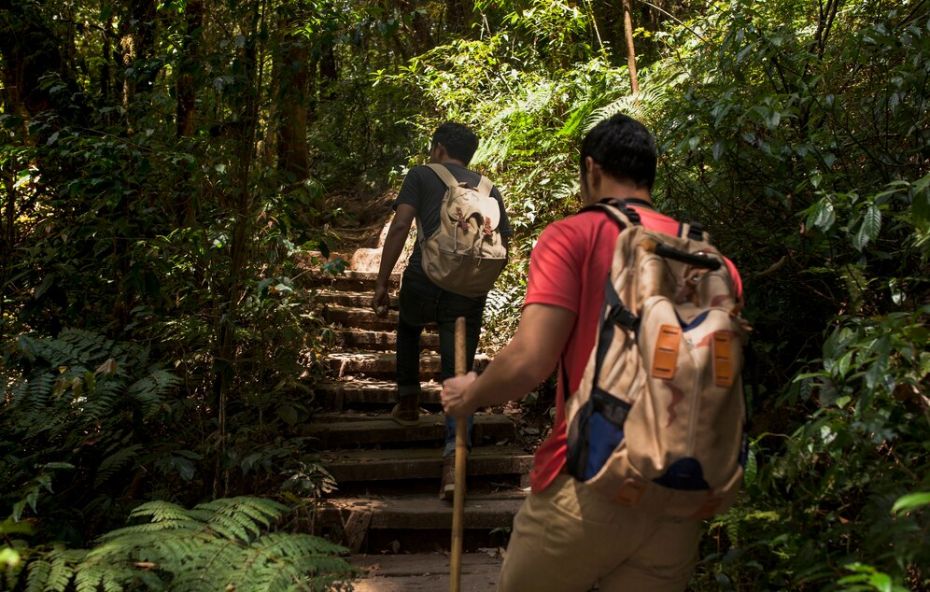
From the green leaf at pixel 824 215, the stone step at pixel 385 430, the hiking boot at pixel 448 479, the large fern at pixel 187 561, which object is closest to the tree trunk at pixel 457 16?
the stone step at pixel 385 430

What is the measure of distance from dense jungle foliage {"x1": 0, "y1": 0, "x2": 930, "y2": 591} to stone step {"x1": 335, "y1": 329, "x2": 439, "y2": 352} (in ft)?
3.02

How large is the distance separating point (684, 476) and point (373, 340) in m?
6.61

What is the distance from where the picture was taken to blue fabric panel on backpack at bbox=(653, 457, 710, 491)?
6.29 ft

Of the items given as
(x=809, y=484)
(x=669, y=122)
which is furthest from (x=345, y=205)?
(x=809, y=484)

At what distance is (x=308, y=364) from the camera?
7.36m

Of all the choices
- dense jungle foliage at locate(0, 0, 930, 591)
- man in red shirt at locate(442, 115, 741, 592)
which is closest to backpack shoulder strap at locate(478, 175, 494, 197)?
dense jungle foliage at locate(0, 0, 930, 591)

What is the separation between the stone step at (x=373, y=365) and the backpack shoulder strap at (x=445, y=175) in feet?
8.86

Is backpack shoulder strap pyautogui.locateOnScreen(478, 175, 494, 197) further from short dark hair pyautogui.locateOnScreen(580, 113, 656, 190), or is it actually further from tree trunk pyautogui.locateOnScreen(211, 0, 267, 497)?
short dark hair pyautogui.locateOnScreen(580, 113, 656, 190)

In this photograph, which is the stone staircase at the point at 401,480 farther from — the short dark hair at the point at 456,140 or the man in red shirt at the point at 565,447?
the man in red shirt at the point at 565,447

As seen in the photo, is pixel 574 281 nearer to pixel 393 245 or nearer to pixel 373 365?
pixel 393 245

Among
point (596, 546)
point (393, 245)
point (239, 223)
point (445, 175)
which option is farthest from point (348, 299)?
point (596, 546)

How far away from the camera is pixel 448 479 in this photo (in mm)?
5660

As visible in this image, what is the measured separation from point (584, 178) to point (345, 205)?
13944 mm

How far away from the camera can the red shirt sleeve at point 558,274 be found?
87.6 inches
